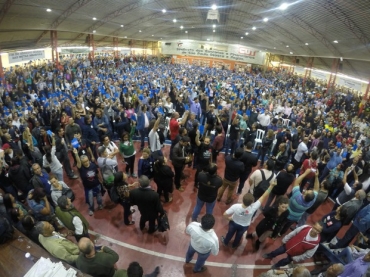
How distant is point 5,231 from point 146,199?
1913 millimetres

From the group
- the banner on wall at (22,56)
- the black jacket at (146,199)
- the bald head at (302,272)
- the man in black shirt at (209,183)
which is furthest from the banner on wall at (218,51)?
the bald head at (302,272)

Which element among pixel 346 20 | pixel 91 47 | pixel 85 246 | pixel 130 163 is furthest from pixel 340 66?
pixel 85 246

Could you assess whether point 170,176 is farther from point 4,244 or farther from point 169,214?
point 4,244

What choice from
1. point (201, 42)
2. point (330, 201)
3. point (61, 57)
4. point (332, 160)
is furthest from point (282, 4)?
point (201, 42)

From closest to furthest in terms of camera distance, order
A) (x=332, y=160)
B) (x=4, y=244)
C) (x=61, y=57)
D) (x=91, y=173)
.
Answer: (x=4, y=244), (x=91, y=173), (x=332, y=160), (x=61, y=57)

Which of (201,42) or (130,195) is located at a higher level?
(201,42)

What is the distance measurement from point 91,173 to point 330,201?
20.5 feet

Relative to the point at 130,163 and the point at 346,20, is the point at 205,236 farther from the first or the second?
the point at 346,20

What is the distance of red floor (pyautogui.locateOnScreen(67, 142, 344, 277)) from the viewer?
387 centimetres

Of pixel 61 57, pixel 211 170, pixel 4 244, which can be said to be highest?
pixel 61 57

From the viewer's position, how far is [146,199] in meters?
3.60

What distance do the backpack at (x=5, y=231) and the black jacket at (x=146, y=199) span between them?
1.68 m

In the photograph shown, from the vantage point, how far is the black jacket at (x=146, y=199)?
3.58m

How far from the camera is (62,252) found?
2789 millimetres
